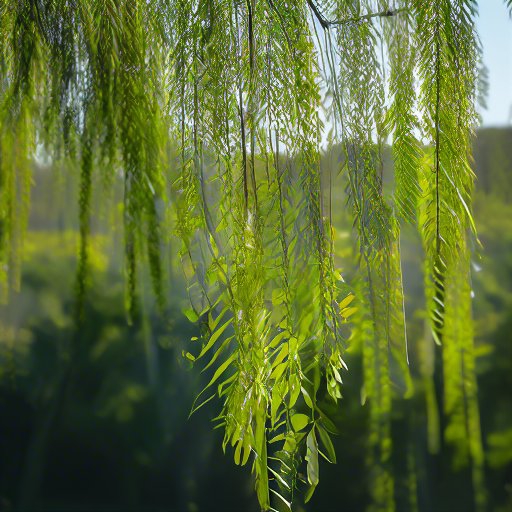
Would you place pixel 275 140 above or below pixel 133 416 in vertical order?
above

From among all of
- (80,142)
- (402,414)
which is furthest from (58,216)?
(80,142)

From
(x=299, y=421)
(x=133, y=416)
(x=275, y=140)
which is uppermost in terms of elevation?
(x=275, y=140)

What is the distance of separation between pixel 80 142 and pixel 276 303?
15.3 inches

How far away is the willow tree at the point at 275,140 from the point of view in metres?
0.78

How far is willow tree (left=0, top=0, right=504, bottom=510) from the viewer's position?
0.78m

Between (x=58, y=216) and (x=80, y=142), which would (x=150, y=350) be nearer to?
(x=58, y=216)

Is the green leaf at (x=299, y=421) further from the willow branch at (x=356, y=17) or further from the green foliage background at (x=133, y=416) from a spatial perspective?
the green foliage background at (x=133, y=416)

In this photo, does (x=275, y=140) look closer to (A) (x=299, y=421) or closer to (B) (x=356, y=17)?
(B) (x=356, y=17)

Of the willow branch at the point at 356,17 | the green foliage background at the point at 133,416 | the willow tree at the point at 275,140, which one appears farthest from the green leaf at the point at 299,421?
the green foliage background at the point at 133,416

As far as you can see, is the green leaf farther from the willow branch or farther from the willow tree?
the willow branch

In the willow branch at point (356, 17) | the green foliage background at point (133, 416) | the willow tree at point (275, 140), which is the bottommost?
the green foliage background at point (133, 416)

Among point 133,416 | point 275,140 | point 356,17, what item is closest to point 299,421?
point 275,140

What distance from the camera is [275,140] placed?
2.56 feet

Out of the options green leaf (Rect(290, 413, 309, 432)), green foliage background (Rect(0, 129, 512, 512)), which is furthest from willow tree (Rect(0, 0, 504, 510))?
green foliage background (Rect(0, 129, 512, 512))
